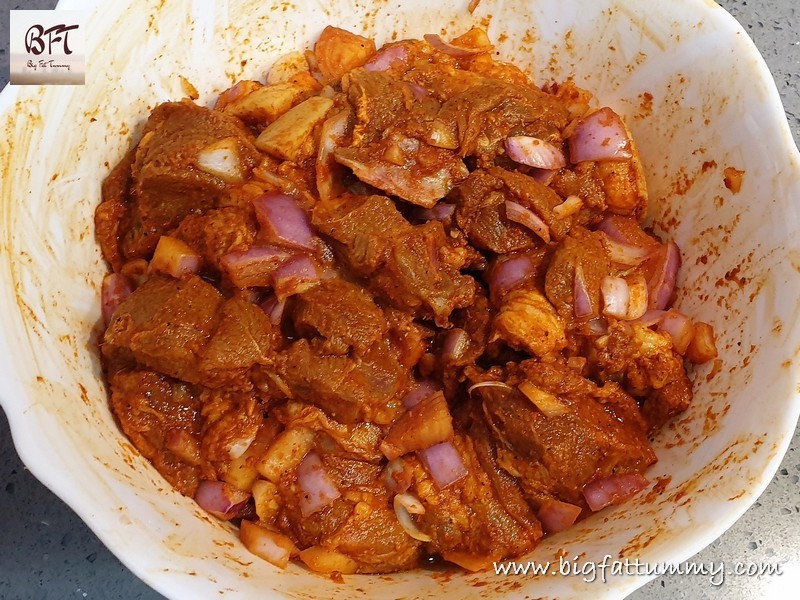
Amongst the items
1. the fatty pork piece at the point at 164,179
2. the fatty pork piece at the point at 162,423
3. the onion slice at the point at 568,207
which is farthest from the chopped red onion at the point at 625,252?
the fatty pork piece at the point at 162,423

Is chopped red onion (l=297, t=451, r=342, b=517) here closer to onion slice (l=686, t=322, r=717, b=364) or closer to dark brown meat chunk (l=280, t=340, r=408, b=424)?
dark brown meat chunk (l=280, t=340, r=408, b=424)

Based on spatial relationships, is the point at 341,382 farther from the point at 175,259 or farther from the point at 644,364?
the point at 644,364

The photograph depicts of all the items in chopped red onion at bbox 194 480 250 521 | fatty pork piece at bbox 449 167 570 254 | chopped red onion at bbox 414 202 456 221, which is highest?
fatty pork piece at bbox 449 167 570 254

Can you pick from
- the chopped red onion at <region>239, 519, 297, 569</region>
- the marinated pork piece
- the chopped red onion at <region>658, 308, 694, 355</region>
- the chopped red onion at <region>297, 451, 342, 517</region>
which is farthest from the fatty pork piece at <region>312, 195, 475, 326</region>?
the chopped red onion at <region>239, 519, 297, 569</region>

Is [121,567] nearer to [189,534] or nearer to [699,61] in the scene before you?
[189,534]

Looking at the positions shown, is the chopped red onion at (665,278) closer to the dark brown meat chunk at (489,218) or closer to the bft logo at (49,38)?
the dark brown meat chunk at (489,218)
